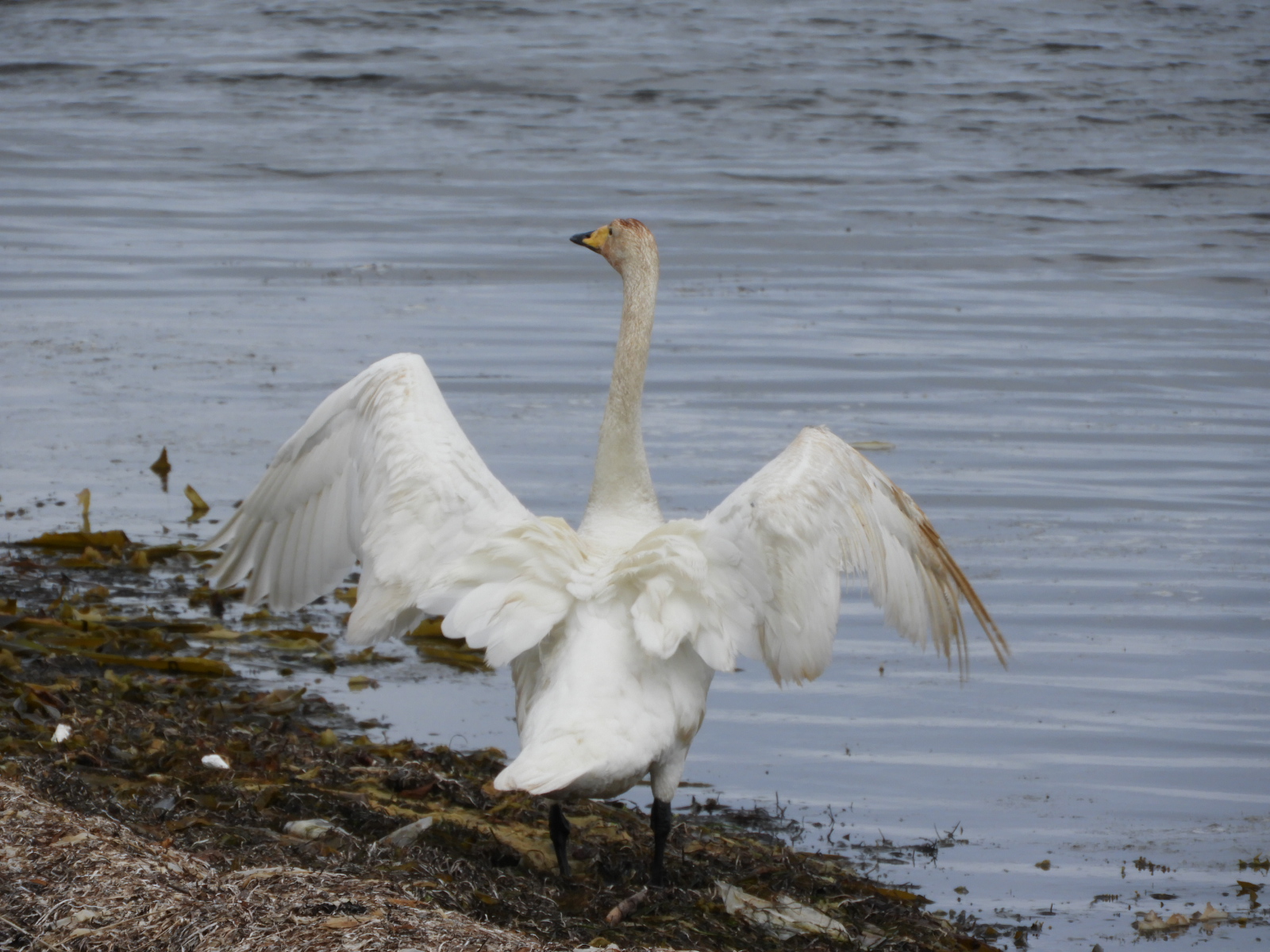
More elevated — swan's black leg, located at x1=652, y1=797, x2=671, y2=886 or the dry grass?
the dry grass

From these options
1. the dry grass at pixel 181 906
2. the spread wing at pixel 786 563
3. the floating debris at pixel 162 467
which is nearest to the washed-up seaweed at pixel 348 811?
the dry grass at pixel 181 906

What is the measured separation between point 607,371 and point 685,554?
7.15m

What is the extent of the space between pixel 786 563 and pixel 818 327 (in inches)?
350

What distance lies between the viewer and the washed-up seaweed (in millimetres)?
5020

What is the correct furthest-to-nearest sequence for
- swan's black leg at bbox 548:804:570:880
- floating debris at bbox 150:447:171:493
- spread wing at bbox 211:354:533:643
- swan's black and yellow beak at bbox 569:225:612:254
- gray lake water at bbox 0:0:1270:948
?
floating debris at bbox 150:447:171:493 < gray lake water at bbox 0:0:1270:948 < swan's black and yellow beak at bbox 569:225:612:254 < spread wing at bbox 211:354:533:643 < swan's black leg at bbox 548:804:570:880

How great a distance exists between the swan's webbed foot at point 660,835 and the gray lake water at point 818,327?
98 cm

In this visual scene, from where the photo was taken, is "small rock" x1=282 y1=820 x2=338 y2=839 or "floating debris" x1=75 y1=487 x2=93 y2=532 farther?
"floating debris" x1=75 y1=487 x2=93 y2=532

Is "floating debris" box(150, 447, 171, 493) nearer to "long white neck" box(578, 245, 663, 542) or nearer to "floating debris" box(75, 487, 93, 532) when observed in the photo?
"floating debris" box(75, 487, 93, 532)

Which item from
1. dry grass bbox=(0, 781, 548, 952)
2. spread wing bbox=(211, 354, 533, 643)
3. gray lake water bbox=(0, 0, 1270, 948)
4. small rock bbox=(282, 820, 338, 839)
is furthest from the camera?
gray lake water bbox=(0, 0, 1270, 948)

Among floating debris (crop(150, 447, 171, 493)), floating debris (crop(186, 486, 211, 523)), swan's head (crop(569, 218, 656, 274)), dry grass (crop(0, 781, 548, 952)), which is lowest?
dry grass (crop(0, 781, 548, 952))

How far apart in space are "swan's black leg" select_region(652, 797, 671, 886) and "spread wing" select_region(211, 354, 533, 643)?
989 millimetres

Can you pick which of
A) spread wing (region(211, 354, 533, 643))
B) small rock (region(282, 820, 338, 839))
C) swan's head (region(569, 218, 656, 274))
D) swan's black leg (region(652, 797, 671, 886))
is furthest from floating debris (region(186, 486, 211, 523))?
swan's black leg (region(652, 797, 671, 886))

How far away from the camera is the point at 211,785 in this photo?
18.4 feet

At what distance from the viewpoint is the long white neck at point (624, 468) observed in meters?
6.18
